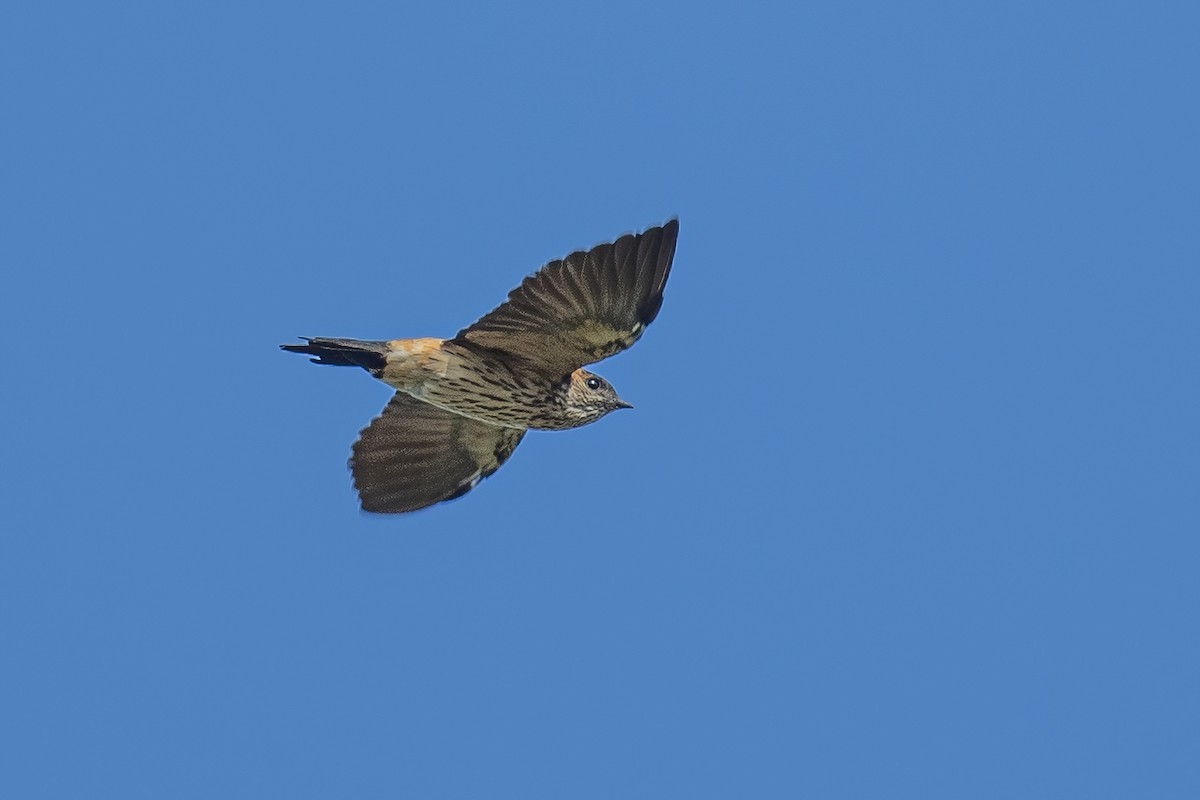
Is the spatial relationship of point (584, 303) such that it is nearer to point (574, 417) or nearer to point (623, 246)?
point (623, 246)

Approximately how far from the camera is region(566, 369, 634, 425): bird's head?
13.8m

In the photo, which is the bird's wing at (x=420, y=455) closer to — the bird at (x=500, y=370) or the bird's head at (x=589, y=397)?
the bird at (x=500, y=370)

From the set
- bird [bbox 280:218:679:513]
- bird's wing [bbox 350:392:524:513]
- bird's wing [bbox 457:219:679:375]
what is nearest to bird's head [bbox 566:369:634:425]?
bird [bbox 280:218:679:513]

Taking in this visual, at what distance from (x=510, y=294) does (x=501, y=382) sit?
51.9 inches

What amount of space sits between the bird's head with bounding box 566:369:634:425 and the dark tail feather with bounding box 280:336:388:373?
1437mm

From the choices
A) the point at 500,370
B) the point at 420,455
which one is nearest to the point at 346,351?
the point at 500,370

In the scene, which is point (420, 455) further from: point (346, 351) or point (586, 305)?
point (586, 305)

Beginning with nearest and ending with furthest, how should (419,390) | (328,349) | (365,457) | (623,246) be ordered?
(623,246) < (328,349) < (419,390) < (365,457)

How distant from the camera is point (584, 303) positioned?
12.4 metres

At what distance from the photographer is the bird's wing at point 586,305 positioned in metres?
12.0

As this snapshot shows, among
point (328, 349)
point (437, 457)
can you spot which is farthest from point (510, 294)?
point (437, 457)

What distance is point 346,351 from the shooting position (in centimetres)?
1327

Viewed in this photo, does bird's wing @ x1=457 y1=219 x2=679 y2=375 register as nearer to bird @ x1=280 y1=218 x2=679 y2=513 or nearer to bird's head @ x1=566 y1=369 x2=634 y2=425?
bird @ x1=280 y1=218 x2=679 y2=513

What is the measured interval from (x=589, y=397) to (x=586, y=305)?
1541 millimetres
